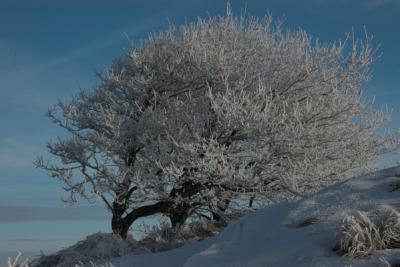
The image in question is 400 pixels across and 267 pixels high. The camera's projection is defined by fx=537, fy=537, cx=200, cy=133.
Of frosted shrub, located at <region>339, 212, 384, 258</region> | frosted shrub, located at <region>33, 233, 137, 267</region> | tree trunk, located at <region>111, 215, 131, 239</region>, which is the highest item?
tree trunk, located at <region>111, 215, 131, 239</region>

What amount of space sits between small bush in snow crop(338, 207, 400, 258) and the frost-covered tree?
7.63m

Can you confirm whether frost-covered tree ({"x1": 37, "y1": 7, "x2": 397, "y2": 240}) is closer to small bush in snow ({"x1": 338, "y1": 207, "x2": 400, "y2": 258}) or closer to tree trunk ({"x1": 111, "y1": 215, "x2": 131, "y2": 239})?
tree trunk ({"x1": 111, "y1": 215, "x2": 131, "y2": 239})

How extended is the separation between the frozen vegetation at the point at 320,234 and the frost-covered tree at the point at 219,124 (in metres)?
6.29

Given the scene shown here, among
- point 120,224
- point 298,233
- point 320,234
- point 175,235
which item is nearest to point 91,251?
point 175,235

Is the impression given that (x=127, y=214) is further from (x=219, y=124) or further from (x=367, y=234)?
(x=367, y=234)

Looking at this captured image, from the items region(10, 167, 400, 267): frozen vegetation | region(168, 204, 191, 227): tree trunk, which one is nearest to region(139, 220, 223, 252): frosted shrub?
region(10, 167, 400, 267): frozen vegetation

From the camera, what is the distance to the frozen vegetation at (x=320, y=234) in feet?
16.6

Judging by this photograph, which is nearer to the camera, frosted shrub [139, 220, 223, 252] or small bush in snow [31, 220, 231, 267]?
small bush in snow [31, 220, 231, 267]

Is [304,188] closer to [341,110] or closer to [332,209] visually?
[341,110]

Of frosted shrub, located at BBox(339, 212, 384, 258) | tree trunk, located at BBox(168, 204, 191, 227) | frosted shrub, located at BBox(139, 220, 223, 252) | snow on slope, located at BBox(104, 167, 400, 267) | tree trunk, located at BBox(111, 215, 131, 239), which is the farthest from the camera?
tree trunk, located at BBox(111, 215, 131, 239)

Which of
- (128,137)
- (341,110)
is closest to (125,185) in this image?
(128,137)

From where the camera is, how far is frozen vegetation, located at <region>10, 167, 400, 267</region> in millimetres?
5055

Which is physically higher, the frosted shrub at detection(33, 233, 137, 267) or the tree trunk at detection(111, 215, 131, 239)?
the tree trunk at detection(111, 215, 131, 239)

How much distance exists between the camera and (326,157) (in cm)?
1484
